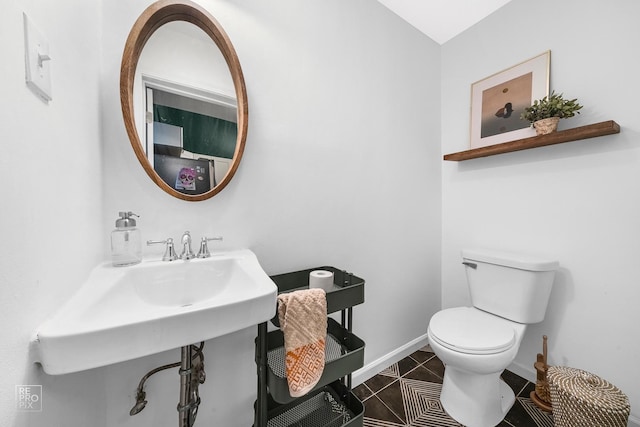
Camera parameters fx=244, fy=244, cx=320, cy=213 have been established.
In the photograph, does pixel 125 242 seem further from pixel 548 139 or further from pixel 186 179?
pixel 548 139

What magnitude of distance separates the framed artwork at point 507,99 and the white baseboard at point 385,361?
1517mm

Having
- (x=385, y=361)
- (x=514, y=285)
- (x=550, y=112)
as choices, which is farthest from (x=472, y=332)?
(x=550, y=112)

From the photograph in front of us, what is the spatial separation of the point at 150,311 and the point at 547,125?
193cm

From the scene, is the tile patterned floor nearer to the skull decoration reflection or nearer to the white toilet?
the white toilet

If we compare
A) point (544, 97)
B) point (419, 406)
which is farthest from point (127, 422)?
point (544, 97)

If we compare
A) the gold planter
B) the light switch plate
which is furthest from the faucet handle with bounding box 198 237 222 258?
the gold planter

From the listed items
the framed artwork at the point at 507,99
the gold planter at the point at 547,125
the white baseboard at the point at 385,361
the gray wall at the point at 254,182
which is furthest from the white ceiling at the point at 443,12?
the white baseboard at the point at 385,361

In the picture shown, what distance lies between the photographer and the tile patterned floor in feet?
4.07

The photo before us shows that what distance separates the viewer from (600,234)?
1263 mm

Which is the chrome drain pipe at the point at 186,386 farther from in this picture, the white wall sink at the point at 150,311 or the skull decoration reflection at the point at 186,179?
the skull decoration reflection at the point at 186,179

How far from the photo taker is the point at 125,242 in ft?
2.83

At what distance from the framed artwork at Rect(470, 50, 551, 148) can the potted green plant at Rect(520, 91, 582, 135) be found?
0.13 m

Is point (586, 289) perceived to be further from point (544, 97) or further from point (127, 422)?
point (127, 422)

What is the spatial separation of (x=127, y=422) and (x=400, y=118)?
2093 millimetres
